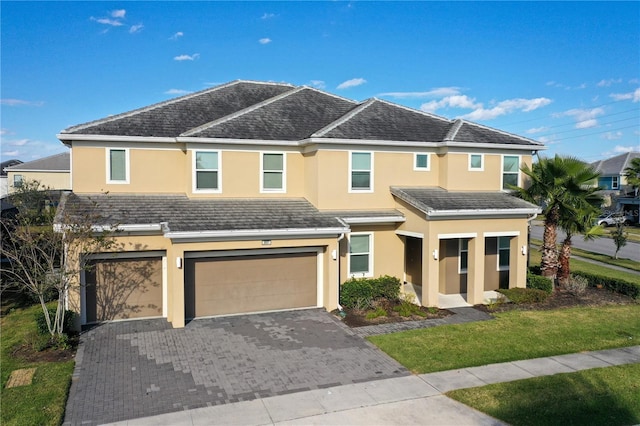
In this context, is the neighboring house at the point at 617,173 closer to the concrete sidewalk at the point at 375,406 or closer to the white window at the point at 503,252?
the white window at the point at 503,252

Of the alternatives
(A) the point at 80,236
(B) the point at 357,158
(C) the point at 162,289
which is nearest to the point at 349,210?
(B) the point at 357,158

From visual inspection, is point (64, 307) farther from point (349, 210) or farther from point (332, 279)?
point (349, 210)

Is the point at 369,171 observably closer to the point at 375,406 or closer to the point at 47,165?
the point at 375,406

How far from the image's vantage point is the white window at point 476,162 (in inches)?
765

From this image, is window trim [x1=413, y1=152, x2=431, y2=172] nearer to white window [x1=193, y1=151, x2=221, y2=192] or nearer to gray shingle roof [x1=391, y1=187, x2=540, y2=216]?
gray shingle roof [x1=391, y1=187, x2=540, y2=216]

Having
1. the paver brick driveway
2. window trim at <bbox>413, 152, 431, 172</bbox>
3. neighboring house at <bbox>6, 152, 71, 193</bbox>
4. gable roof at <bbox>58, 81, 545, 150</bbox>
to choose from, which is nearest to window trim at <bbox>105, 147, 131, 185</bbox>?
gable roof at <bbox>58, 81, 545, 150</bbox>

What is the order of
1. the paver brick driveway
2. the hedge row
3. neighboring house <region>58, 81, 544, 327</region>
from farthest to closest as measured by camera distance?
the hedge row
neighboring house <region>58, 81, 544, 327</region>
the paver brick driveway

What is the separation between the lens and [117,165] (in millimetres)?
17062

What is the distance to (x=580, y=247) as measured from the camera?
115ft

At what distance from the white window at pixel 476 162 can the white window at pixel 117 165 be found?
12989 millimetres

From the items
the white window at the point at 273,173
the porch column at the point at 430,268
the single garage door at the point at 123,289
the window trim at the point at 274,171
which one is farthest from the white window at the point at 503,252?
the single garage door at the point at 123,289

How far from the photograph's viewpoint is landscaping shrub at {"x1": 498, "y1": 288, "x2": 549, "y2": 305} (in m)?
17.8

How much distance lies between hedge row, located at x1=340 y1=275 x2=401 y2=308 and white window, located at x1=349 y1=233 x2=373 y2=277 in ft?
1.74

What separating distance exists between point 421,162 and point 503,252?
522 cm
